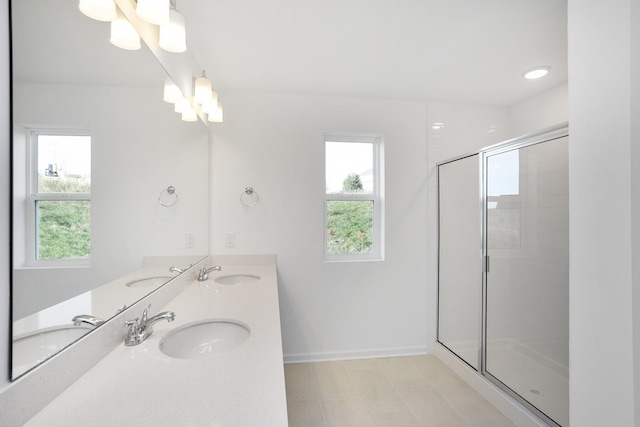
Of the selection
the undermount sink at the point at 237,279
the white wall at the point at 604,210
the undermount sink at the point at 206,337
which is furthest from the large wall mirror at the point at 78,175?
the white wall at the point at 604,210

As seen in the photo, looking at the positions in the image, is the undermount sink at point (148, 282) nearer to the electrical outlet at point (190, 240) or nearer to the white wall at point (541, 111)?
the electrical outlet at point (190, 240)

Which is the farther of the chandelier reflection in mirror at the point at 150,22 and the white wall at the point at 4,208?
the chandelier reflection in mirror at the point at 150,22

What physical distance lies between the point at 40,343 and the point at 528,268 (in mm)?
2751

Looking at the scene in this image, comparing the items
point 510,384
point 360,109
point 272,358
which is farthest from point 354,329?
point 360,109

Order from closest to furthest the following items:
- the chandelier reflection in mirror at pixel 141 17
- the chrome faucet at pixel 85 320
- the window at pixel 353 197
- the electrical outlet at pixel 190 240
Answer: the chrome faucet at pixel 85 320
the chandelier reflection in mirror at pixel 141 17
the electrical outlet at pixel 190 240
the window at pixel 353 197

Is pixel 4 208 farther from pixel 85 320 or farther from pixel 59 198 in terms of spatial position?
pixel 85 320

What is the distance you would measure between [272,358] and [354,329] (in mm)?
1901

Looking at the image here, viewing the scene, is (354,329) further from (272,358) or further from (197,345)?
(272,358)

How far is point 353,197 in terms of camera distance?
9.12 feet

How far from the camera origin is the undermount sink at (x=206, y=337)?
1200 mm

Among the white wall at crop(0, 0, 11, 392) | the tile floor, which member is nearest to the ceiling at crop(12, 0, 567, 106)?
the white wall at crop(0, 0, 11, 392)

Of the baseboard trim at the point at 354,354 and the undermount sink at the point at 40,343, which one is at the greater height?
the undermount sink at the point at 40,343

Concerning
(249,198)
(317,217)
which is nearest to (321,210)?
(317,217)

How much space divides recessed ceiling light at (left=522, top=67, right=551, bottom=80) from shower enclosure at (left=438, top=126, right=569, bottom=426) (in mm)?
574
